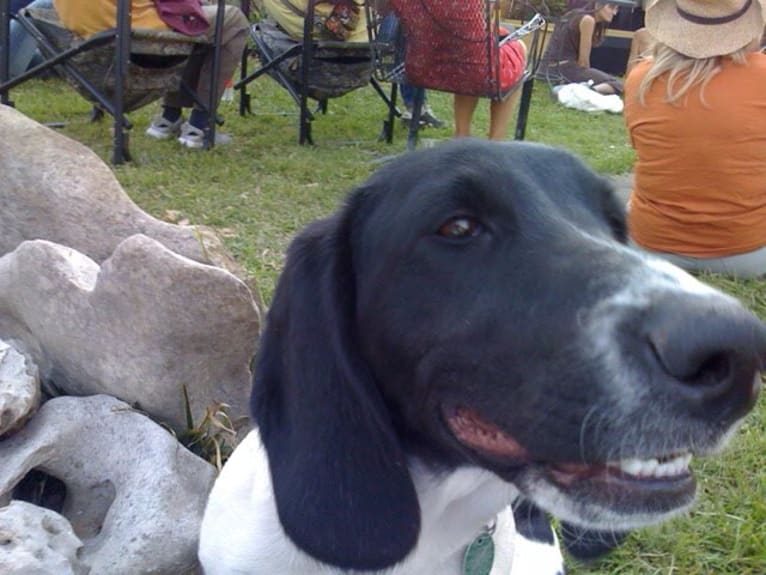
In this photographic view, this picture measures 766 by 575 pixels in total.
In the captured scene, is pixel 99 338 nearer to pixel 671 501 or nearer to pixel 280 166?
pixel 671 501

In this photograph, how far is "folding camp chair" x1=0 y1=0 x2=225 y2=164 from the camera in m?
5.41

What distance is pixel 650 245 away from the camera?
4.76m

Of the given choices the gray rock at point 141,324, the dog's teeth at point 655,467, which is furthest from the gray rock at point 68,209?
the dog's teeth at point 655,467

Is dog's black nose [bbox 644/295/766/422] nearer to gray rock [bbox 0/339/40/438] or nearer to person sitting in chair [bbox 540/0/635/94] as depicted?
gray rock [bbox 0/339/40/438]

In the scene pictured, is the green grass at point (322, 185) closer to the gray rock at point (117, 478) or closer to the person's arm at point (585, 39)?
the gray rock at point (117, 478)

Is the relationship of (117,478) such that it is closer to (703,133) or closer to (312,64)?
(703,133)

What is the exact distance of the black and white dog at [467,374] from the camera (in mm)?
1309

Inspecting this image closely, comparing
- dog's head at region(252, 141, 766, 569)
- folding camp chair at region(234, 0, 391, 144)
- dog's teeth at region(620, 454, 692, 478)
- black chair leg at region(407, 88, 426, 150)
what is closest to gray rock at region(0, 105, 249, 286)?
dog's head at region(252, 141, 766, 569)

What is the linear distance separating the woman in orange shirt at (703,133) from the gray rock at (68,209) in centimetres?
196

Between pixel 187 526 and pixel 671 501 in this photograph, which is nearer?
pixel 671 501

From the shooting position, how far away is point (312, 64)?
22.0 ft

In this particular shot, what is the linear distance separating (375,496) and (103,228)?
5.78ft

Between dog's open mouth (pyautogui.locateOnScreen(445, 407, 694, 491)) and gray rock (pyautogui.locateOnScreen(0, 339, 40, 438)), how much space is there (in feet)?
4.13

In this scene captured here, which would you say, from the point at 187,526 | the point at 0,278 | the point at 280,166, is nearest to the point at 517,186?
the point at 187,526
